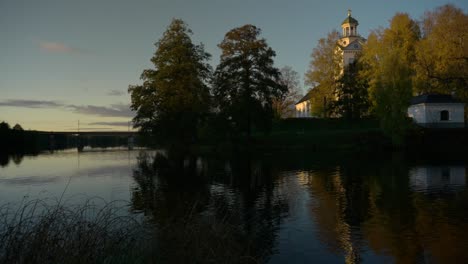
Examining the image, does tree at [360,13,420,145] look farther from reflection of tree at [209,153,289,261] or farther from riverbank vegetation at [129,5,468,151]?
reflection of tree at [209,153,289,261]

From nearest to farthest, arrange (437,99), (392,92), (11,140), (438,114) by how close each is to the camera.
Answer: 1. (392,92)
2. (438,114)
3. (437,99)
4. (11,140)

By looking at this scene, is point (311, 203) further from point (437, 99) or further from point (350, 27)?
point (350, 27)

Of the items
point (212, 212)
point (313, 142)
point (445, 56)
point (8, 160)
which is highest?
point (445, 56)

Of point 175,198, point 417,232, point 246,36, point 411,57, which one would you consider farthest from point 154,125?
point 417,232

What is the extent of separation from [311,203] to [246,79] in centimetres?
3830

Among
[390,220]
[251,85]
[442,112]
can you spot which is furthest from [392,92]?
[390,220]

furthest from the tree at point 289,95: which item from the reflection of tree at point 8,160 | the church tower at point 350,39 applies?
the reflection of tree at point 8,160

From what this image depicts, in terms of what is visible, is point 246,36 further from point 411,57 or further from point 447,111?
point 447,111

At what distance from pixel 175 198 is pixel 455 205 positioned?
12.5 m

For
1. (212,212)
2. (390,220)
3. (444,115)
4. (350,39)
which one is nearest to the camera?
(390,220)

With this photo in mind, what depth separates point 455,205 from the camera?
17.4m

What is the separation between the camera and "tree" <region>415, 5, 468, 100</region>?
5275 centimetres

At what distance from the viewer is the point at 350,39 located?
97438 millimetres

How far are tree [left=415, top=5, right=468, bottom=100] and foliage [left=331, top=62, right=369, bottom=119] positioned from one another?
25.3 ft
